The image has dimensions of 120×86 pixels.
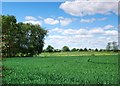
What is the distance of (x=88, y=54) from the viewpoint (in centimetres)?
4628

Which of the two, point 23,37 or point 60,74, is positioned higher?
point 23,37

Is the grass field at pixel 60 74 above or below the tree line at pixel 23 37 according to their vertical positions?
below

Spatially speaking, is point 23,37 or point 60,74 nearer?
point 60,74

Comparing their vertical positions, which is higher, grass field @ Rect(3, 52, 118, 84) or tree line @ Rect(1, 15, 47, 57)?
tree line @ Rect(1, 15, 47, 57)

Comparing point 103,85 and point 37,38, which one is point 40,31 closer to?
point 37,38

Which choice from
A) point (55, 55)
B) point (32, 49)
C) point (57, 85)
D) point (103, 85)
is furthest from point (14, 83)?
point (32, 49)

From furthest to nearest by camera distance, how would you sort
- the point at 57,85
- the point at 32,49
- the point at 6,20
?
the point at 32,49, the point at 6,20, the point at 57,85

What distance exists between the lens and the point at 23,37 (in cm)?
4569

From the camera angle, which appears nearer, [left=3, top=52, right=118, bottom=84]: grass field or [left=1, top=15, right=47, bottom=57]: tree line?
[left=3, top=52, right=118, bottom=84]: grass field

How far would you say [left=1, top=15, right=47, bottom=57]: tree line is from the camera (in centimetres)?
4400

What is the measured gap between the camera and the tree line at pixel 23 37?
1732 inches

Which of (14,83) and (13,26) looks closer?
(14,83)

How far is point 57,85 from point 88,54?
3583cm

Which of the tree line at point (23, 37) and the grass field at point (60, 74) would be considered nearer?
the grass field at point (60, 74)
